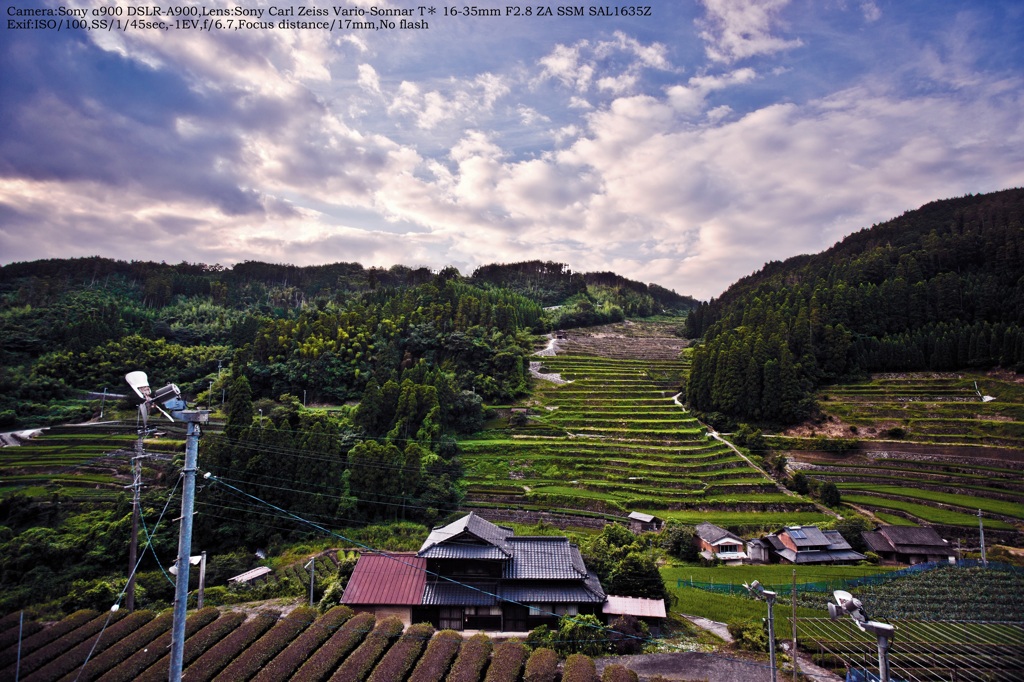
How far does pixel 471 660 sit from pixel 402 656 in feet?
5.69

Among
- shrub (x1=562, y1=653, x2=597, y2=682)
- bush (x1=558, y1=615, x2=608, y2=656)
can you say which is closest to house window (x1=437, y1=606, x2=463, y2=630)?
bush (x1=558, y1=615, x2=608, y2=656)

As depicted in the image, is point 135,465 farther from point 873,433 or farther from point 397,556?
point 873,433

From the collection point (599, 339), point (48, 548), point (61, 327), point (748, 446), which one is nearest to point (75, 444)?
Answer: point (48, 548)

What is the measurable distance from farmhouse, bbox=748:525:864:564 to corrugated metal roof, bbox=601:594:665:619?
12206 millimetres

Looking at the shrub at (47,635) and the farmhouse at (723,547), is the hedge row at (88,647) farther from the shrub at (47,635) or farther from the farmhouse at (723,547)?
the farmhouse at (723,547)

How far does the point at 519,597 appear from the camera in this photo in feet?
56.2

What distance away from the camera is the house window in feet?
55.7

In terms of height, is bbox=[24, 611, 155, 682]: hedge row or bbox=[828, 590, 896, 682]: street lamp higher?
bbox=[828, 590, 896, 682]: street lamp

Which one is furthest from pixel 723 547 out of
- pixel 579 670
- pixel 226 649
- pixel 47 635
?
pixel 47 635

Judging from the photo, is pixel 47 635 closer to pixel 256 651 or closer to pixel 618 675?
pixel 256 651

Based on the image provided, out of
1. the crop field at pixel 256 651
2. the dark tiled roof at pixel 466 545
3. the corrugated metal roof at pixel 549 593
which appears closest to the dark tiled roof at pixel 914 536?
the corrugated metal roof at pixel 549 593

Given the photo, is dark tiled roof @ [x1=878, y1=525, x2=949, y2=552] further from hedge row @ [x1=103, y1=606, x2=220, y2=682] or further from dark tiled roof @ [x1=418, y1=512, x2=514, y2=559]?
hedge row @ [x1=103, y1=606, x2=220, y2=682]

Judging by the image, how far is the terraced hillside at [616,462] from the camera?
103 feet

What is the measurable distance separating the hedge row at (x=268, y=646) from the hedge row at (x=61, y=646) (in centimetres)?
361
